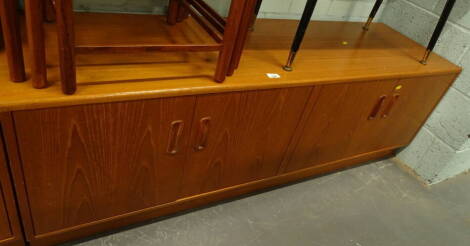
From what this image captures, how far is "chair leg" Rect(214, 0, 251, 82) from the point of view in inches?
38.1

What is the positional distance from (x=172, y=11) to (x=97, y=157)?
0.64m

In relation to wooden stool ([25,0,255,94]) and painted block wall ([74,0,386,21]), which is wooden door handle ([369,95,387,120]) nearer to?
painted block wall ([74,0,386,21])

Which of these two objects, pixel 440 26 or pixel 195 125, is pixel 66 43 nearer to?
pixel 195 125

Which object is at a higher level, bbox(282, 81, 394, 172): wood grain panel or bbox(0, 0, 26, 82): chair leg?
bbox(0, 0, 26, 82): chair leg

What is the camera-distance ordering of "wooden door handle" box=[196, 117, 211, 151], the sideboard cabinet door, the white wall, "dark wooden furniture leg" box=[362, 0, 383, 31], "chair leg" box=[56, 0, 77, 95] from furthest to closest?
"dark wooden furniture leg" box=[362, 0, 383, 31] < the white wall < "wooden door handle" box=[196, 117, 211, 151] < the sideboard cabinet door < "chair leg" box=[56, 0, 77, 95]

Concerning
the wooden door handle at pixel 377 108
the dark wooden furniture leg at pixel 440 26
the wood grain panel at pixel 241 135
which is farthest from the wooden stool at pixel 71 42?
the dark wooden furniture leg at pixel 440 26

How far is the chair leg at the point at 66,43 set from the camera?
0.75 m

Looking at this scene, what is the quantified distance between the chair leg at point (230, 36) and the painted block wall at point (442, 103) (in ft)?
4.25

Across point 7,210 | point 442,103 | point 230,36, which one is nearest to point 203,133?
point 230,36

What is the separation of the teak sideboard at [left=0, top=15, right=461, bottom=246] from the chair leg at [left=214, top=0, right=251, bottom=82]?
5cm

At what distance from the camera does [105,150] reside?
39.9 inches

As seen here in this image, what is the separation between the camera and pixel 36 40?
79 cm

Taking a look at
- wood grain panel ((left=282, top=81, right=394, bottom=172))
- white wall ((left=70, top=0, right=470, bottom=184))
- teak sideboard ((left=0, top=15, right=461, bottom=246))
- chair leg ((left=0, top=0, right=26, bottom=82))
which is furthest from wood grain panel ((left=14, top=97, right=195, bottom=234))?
white wall ((left=70, top=0, right=470, bottom=184))

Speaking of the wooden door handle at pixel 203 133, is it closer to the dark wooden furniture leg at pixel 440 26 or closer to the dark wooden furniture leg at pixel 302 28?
the dark wooden furniture leg at pixel 302 28
